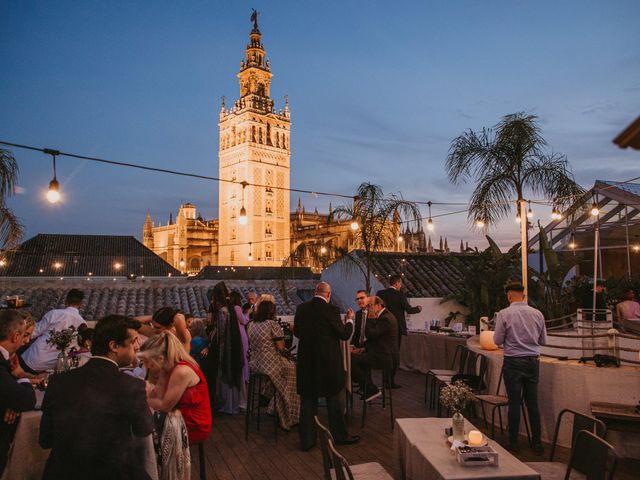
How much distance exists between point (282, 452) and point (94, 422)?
145 inches

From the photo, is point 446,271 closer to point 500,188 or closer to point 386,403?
point 500,188

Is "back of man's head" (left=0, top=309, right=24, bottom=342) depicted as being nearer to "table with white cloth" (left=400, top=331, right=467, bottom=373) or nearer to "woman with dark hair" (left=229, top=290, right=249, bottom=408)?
"woman with dark hair" (left=229, top=290, right=249, bottom=408)

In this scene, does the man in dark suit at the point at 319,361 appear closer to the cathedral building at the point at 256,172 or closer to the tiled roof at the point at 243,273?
the tiled roof at the point at 243,273

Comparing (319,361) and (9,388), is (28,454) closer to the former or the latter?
(9,388)

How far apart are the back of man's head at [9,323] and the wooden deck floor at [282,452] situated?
2565mm

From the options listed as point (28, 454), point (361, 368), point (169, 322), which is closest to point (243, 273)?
point (361, 368)

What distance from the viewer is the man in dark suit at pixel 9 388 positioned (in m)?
3.74

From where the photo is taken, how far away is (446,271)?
16578 mm

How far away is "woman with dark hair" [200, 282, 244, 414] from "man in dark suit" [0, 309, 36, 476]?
3.83 m

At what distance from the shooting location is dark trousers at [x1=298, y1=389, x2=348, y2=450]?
6.39m

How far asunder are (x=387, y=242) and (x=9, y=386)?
11449 mm

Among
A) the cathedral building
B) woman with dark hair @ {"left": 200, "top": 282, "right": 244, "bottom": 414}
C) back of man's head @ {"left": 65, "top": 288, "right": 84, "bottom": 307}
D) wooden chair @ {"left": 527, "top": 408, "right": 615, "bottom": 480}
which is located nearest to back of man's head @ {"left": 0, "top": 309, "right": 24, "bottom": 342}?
back of man's head @ {"left": 65, "top": 288, "right": 84, "bottom": 307}

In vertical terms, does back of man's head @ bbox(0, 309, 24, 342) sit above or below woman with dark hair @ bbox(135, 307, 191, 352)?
above

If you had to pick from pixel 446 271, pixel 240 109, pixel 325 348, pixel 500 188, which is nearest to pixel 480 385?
pixel 325 348
